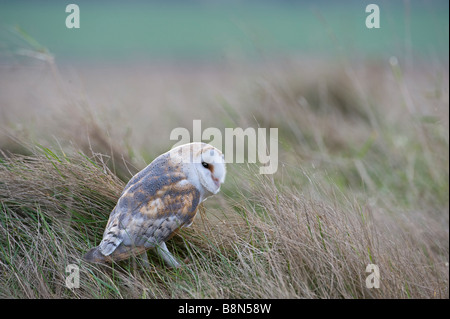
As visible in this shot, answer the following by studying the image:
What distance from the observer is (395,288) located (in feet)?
7.79

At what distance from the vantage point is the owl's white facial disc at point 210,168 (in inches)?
89.7

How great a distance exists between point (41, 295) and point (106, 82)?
26.0 ft

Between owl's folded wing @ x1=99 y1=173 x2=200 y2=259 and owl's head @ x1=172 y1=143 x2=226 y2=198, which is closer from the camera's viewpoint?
owl's folded wing @ x1=99 y1=173 x2=200 y2=259

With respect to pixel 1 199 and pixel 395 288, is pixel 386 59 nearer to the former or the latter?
pixel 395 288

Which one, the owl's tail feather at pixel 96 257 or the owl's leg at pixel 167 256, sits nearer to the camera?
the owl's tail feather at pixel 96 257

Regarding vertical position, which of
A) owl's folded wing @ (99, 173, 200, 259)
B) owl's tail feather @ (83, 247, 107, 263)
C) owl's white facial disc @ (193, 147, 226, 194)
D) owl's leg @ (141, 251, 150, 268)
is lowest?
owl's leg @ (141, 251, 150, 268)

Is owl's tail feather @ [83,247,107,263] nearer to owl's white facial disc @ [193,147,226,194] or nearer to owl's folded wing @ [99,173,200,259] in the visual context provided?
owl's folded wing @ [99,173,200,259]

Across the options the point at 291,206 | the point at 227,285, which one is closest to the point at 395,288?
the point at 291,206

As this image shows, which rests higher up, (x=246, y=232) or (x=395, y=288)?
(x=246, y=232)

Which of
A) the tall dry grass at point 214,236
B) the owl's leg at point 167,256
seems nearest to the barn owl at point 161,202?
the owl's leg at point 167,256

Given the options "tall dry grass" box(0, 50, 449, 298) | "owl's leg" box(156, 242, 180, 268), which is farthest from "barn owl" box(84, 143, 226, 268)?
"tall dry grass" box(0, 50, 449, 298)

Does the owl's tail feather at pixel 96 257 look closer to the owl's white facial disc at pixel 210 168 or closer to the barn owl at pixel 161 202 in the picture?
the barn owl at pixel 161 202

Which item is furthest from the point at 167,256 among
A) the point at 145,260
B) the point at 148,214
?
the point at 148,214

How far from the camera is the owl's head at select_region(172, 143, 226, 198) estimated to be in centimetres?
228
